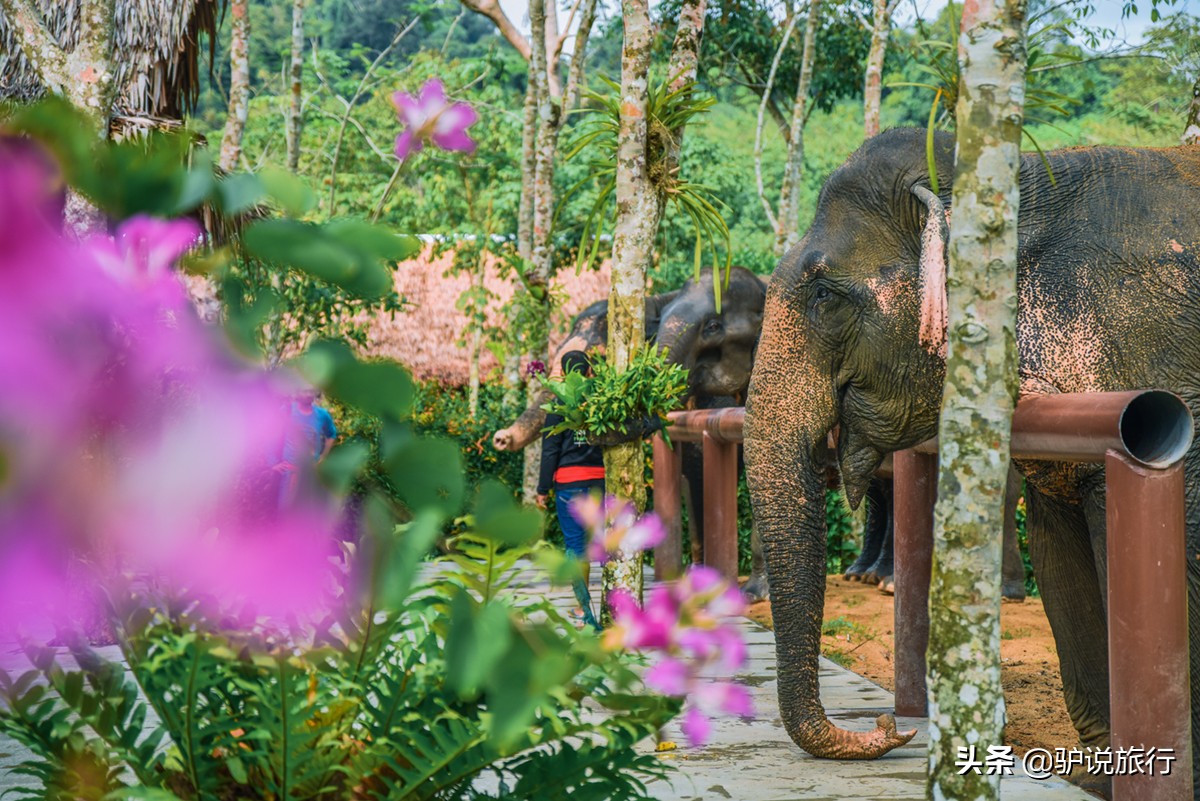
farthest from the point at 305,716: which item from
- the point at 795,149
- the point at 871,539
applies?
the point at 795,149

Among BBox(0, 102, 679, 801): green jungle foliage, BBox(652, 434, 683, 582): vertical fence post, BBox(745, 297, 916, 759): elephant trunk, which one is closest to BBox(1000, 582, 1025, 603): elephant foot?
BBox(652, 434, 683, 582): vertical fence post

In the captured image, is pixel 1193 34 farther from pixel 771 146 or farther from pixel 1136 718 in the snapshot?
pixel 771 146

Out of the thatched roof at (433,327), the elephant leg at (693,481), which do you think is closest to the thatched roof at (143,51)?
the elephant leg at (693,481)

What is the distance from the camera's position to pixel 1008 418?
2.72 m

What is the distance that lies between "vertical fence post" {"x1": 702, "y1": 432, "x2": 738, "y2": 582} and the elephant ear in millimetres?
4149

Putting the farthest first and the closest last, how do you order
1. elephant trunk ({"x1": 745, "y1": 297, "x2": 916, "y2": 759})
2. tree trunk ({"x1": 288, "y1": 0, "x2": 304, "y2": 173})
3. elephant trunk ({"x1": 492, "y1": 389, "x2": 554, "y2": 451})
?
1. tree trunk ({"x1": 288, "y1": 0, "x2": 304, "y2": 173})
2. elephant trunk ({"x1": 492, "y1": 389, "x2": 554, "y2": 451})
3. elephant trunk ({"x1": 745, "y1": 297, "x2": 916, "y2": 759})

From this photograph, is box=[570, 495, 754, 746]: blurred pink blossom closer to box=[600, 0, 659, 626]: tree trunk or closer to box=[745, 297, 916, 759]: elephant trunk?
box=[745, 297, 916, 759]: elephant trunk

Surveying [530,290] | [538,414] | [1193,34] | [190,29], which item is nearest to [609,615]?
[538,414]

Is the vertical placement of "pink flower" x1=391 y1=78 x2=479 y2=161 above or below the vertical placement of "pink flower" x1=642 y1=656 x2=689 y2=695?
above

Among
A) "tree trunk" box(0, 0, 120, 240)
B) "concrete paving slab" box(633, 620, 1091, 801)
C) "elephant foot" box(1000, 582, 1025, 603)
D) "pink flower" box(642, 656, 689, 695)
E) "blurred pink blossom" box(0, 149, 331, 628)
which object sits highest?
"tree trunk" box(0, 0, 120, 240)

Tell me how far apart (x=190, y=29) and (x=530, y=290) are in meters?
4.43

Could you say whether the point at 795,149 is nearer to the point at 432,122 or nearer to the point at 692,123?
the point at 692,123

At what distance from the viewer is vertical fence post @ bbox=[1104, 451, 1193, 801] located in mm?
3311

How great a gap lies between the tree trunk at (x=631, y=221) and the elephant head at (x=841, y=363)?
693 millimetres
